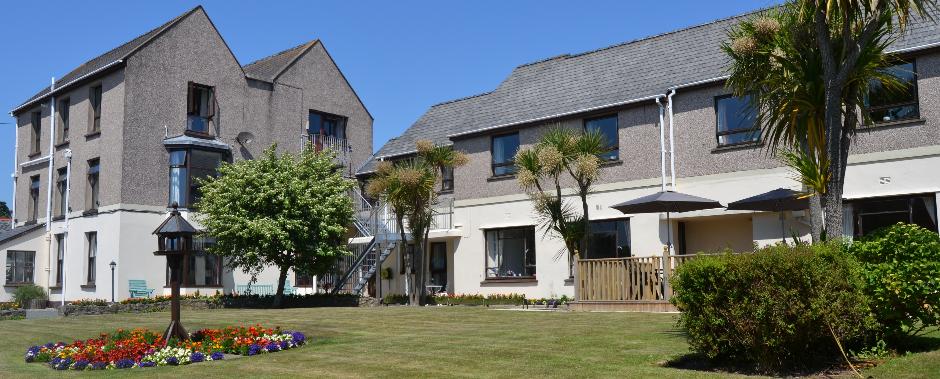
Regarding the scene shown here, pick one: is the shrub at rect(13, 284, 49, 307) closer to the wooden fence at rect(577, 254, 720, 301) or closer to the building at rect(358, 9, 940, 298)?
the building at rect(358, 9, 940, 298)

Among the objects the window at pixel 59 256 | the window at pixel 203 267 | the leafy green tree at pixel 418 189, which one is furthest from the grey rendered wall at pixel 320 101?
the leafy green tree at pixel 418 189

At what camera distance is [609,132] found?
84.2ft

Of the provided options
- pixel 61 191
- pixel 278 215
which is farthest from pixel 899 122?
pixel 61 191

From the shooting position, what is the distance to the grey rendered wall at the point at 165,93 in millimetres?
31391

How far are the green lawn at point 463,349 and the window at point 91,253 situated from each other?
13.5 meters

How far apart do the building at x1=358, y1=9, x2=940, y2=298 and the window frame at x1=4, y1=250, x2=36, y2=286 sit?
14598 mm

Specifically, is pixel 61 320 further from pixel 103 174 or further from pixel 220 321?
pixel 103 174

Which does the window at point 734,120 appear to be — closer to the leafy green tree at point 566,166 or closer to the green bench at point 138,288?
the leafy green tree at point 566,166

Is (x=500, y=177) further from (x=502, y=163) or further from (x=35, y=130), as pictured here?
(x=35, y=130)

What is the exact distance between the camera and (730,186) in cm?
Answer: 2259

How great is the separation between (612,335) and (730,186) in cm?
1064

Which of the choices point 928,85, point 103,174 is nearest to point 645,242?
point 928,85

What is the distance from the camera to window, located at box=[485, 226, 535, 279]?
90.3 feet

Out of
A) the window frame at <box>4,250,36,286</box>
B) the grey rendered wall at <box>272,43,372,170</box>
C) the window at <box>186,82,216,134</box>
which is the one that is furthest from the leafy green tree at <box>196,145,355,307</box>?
the window frame at <box>4,250,36,286</box>
